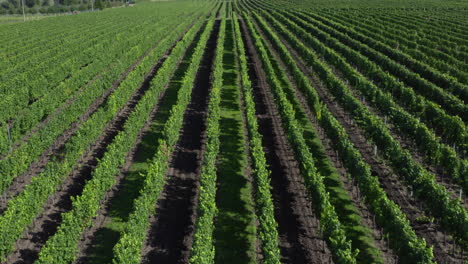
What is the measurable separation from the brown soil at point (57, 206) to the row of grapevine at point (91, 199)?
0.81m

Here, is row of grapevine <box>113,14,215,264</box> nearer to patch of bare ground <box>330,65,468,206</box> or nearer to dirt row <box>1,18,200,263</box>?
dirt row <box>1,18,200,263</box>

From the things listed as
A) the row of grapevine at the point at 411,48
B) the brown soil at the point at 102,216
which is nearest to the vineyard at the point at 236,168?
the brown soil at the point at 102,216

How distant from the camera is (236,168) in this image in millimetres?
23984

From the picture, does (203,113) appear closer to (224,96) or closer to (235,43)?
(224,96)

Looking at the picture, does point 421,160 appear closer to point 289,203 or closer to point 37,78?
point 289,203

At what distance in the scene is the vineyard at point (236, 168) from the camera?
17.2 metres

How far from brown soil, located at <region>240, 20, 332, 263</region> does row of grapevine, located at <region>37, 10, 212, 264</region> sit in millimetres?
8479

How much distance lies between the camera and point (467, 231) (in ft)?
53.1

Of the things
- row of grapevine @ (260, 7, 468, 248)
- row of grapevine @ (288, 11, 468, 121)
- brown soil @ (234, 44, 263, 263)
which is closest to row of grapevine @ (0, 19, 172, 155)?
brown soil @ (234, 44, 263, 263)

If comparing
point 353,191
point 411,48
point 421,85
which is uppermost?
point 411,48

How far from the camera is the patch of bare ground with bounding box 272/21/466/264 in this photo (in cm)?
1747

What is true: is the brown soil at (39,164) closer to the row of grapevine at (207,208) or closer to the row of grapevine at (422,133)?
the row of grapevine at (207,208)

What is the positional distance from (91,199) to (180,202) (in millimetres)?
4332

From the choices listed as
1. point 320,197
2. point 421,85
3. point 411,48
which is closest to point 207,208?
point 320,197
